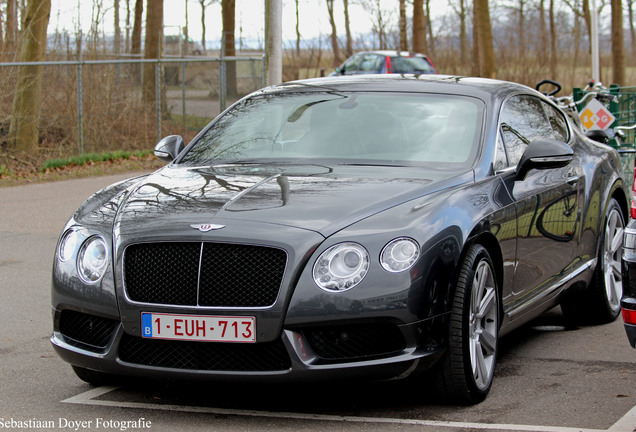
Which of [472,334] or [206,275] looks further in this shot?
[472,334]

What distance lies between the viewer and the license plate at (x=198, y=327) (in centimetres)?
415

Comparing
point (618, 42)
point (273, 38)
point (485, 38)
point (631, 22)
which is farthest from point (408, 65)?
point (631, 22)

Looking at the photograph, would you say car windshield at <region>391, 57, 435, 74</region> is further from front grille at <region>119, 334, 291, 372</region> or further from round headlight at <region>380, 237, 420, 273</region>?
front grille at <region>119, 334, 291, 372</region>

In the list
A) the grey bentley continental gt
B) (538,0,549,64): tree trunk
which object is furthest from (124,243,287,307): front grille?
(538,0,549,64): tree trunk

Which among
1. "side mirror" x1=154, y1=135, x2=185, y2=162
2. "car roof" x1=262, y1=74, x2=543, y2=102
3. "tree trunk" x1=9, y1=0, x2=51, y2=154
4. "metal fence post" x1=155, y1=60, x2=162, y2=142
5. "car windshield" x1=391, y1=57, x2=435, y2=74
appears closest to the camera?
"car roof" x1=262, y1=74, x2=543, y2=102

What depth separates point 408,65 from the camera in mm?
30000

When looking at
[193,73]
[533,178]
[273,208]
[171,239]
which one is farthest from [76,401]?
[193,73]

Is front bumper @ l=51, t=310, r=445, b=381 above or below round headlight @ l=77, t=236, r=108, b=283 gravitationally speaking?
below

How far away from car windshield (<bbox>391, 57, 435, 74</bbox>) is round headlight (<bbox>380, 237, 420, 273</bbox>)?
25.8m

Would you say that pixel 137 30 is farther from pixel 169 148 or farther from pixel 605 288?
pixel 605 288

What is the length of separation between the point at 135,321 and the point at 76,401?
2.33ft

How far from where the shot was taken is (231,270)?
13.8 feet

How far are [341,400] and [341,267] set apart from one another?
2.77 ft

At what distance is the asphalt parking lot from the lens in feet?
14.2
